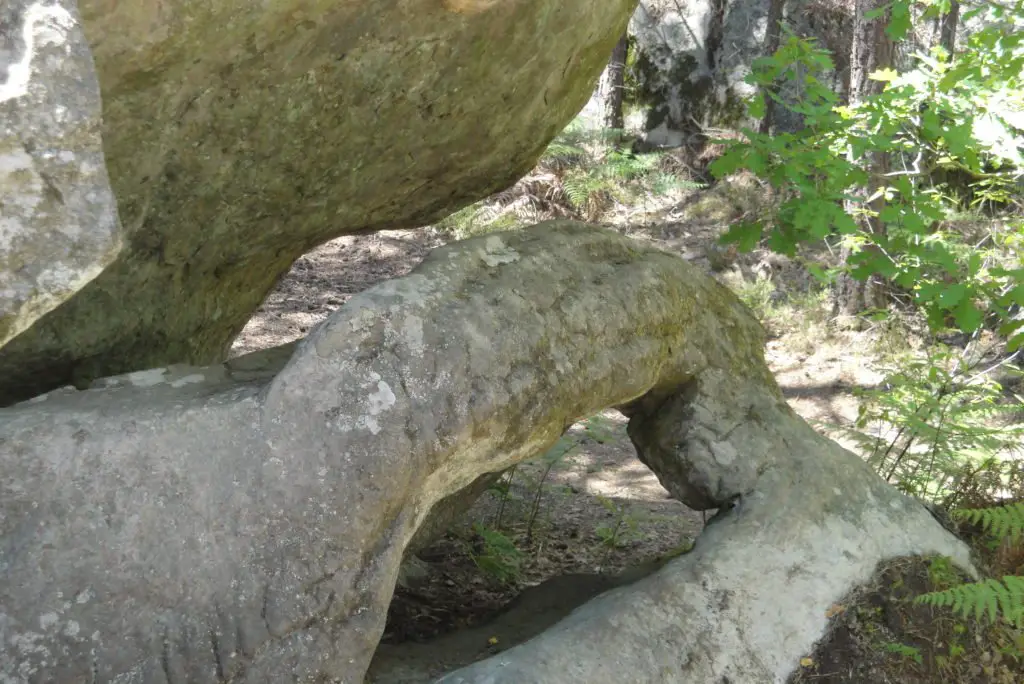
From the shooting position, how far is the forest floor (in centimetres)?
453

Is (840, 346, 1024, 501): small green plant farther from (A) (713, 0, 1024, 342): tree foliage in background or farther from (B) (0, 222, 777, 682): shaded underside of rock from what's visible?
(B) (0, 222, 777, 682): shaded underside of rock

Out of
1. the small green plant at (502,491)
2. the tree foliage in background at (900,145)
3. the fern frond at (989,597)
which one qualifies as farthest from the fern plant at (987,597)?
the small green plant at (502,491)

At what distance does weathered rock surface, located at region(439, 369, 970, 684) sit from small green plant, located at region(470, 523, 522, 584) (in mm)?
1104

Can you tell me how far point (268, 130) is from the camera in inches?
141

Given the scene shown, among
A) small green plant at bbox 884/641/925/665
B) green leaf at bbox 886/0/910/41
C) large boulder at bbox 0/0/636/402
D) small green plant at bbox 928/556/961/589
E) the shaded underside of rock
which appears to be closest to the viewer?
the shaded underside of rock

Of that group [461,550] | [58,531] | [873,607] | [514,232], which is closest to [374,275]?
[461,550]

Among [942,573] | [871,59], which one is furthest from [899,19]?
[871,59]

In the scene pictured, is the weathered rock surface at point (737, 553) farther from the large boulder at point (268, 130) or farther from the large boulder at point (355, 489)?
the large boulder at point (268, 130)

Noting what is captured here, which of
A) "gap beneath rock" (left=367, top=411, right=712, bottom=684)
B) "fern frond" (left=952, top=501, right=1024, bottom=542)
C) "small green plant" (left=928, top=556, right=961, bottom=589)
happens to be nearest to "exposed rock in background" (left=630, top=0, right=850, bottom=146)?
"gap beneath rock" (left=367, top=411, right=712, bottom=684)

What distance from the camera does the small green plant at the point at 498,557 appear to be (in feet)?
16.9

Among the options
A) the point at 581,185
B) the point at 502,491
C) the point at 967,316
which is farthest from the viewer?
the point at 581,185

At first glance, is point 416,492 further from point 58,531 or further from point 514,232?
point 514,232

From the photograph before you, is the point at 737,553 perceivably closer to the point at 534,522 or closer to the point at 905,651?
the point at 905,651

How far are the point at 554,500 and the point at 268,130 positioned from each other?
3.75 meters
